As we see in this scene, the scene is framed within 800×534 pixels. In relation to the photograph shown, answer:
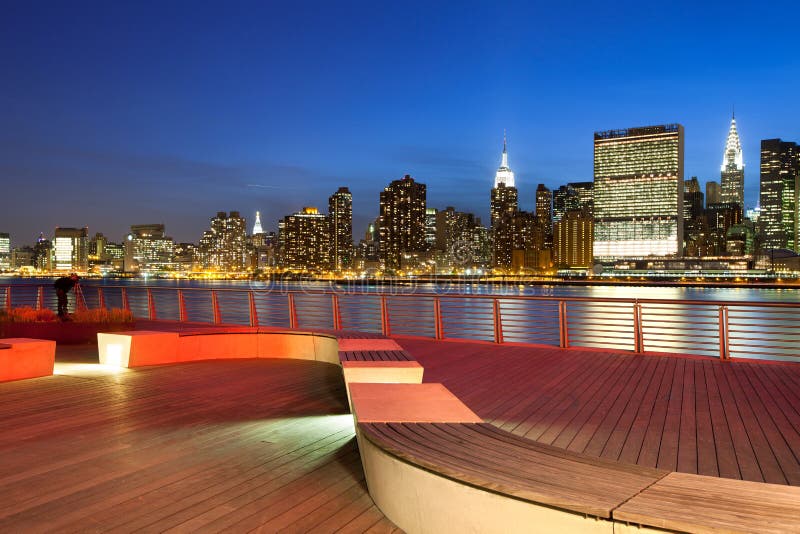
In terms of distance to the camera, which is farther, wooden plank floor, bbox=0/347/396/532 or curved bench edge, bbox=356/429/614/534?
wooden plank floor, bbox=0/347/396/532

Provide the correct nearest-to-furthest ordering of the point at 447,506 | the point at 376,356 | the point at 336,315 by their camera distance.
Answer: the point at 447,506
the point at 376,356
the point at 336,315

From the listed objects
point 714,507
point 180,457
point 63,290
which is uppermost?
point 63,290

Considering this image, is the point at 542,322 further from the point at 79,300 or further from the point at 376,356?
the point at 376,356

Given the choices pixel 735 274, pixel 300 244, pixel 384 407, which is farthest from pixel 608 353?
pixel 300 244

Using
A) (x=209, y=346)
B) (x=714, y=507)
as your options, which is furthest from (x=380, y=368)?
(x=209, y=346)

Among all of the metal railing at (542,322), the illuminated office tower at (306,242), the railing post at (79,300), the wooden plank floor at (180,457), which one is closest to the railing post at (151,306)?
the metal railing at (542,322)

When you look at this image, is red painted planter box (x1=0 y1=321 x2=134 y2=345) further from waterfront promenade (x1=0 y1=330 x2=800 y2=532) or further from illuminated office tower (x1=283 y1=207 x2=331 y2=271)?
illuminated office tower (x1=283 y1=207 x2=331 y2=271)

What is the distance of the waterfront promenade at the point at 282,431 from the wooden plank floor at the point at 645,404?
0.02 metres

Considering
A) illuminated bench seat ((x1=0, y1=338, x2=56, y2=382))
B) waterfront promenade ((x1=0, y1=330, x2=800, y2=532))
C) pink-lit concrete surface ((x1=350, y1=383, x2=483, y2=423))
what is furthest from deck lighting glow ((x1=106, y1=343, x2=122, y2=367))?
pink-lit concrete surface ((x1=350, y1=383, x2=483, y2=423))

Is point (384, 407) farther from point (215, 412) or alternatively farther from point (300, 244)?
point (300, 244)

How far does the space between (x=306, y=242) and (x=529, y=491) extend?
188m

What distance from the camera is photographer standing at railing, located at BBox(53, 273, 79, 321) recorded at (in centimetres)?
1089

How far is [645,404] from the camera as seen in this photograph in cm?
577

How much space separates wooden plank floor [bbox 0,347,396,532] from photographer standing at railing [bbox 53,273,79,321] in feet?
14.3
